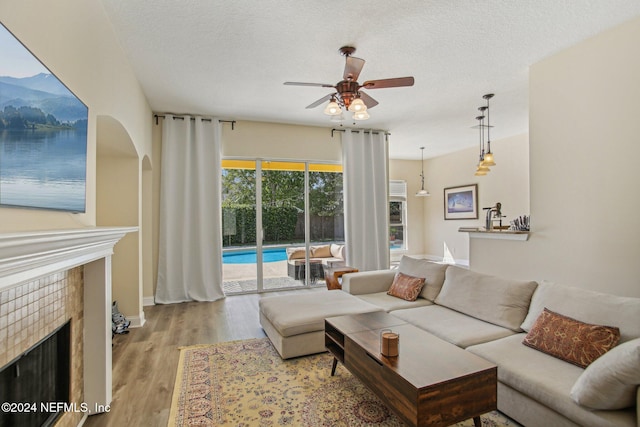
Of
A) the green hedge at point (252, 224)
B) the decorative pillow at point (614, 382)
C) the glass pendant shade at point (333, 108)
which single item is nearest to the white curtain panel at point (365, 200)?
the green hedge at point (252, 224)

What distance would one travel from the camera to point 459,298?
3137mm

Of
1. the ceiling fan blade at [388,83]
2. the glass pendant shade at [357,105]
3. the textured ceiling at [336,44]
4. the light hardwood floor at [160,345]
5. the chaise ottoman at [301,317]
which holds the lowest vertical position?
the light hardwood floor at [160,345]

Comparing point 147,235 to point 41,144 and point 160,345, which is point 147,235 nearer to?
point 160,345

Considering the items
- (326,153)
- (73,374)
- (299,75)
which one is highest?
(299,75)

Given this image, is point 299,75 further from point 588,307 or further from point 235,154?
point 588,307

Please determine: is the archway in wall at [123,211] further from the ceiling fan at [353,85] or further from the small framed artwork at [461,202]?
the small framed artwork at [461,202]

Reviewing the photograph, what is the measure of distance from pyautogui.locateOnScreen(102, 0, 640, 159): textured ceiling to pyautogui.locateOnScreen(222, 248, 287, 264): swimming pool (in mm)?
2406

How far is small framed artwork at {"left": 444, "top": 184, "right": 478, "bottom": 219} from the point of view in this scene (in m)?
7.97

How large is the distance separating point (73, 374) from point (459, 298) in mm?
3097

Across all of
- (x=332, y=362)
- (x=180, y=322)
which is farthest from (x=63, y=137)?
(x=180, y=322)

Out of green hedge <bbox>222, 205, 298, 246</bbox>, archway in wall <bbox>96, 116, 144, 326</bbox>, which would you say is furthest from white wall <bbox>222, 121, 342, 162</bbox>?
archway in wall <bbox>96, 116, 144, 326</bbox>

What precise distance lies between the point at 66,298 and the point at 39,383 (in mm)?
457

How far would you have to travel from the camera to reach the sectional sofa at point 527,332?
1.58 metres

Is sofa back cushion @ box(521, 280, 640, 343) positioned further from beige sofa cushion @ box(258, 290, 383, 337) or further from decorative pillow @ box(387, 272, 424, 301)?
beige sofa cushion @ box(258, 290, 383, 337)
